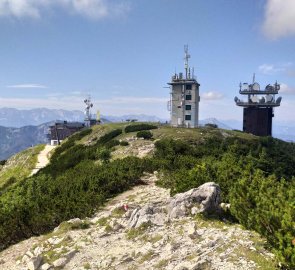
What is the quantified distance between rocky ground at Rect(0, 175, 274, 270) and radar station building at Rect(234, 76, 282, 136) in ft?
271

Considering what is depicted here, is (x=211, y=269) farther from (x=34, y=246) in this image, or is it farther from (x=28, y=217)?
(x=28, y=217)

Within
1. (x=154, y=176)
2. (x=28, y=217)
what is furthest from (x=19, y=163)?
(x=28, y=217)

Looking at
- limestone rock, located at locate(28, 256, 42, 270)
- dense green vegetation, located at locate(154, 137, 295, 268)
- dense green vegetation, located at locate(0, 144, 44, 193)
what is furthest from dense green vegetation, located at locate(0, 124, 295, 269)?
dense green vegetation, located at locate(0, 144, 44, 193)

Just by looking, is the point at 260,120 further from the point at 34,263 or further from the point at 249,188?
the point at 34,263

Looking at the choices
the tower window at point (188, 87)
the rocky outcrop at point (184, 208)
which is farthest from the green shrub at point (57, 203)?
the tower window at point (188, 87)

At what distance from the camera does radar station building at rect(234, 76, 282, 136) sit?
320 ft

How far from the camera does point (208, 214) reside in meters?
17.8

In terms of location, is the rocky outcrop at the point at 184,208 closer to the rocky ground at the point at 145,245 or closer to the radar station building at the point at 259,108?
the rocky ground at the point at 145,245

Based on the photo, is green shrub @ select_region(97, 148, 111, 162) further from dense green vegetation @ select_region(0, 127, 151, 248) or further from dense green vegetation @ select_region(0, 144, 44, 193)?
dense green vegetation @ select_region(0, 144, 44, 193)

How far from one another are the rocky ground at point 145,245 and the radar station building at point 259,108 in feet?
271

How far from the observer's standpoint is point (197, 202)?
18.5 metres

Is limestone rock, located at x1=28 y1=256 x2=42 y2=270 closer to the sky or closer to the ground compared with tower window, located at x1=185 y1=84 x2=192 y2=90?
closer to the ground

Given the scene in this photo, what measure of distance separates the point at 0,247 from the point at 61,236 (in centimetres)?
497

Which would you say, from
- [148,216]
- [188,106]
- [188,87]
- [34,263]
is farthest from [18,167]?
[34,263]
